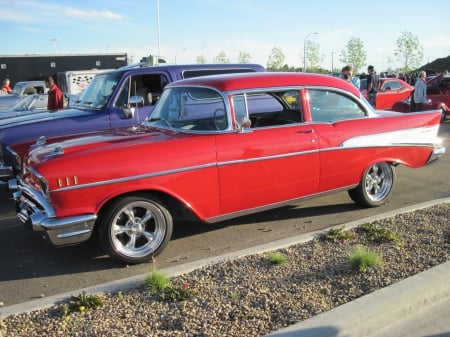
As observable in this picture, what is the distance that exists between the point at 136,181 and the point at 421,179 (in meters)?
5.07

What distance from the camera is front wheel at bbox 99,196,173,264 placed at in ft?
13.7

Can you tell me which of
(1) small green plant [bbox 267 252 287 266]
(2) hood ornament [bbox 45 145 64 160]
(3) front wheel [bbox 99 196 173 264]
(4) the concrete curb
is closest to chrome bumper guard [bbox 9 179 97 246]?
(3) front wheel [bbox 99 196 173 264]

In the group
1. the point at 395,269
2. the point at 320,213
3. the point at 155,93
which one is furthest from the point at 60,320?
the point at 155,93

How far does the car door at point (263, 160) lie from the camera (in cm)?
464

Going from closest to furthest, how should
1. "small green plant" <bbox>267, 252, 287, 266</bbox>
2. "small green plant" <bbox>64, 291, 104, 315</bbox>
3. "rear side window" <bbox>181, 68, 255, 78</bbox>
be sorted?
"small green plant" <bbox>64, 291, 104, 315</bbox> < "small green plant" <bbox>267, 252, 287, 266</bbox> < "rear side window" <bbox>181, 68, 255, 78</bbox>

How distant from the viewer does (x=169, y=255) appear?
15.0 feet

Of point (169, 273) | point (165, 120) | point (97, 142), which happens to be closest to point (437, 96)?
point (165, 120)

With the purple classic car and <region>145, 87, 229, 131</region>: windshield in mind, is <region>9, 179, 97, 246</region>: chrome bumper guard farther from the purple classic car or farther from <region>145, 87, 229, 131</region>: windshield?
the purple classic car

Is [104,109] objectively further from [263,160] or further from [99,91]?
[263,160]

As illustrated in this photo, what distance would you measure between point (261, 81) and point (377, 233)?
78.6 inches

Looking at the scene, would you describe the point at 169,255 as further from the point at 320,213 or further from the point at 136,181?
the point at 320,213

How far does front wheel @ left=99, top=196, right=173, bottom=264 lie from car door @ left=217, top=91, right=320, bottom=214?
669mm

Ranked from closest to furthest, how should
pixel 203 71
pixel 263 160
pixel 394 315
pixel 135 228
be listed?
1. pixel 394 315
2. pixel 135 228
3. pixel 263 160
4. pixel 203 71

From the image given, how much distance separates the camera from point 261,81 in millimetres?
5074
